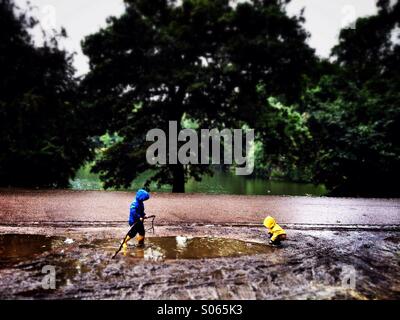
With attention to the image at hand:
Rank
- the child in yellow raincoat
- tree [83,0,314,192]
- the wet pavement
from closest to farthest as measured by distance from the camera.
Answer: the wet pavement → the child in yellow raincoat → tree [83,0,314,192]

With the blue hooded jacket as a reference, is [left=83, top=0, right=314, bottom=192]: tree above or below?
above

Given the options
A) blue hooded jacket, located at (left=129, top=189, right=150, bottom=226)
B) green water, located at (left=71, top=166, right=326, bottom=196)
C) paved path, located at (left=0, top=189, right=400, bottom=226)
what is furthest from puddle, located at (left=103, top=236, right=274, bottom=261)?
green water, located at (left=71, top=166, right=326, bottom=196)

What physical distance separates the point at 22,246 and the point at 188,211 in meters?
4.70

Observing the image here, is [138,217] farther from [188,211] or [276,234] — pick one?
[188,211]

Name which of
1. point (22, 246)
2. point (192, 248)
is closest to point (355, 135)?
point (192, 248)

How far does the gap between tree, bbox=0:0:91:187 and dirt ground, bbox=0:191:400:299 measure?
505cm

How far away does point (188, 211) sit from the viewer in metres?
8.95

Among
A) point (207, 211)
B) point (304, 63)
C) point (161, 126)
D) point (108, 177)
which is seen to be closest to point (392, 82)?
point (304, 63)

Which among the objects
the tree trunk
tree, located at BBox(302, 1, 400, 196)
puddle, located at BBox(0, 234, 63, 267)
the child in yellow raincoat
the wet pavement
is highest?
tree, located at BBox(302, 1, 400, 196)

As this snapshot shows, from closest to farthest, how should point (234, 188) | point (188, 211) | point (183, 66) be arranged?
point (188, 211)
point (183, 66)
point (234, 188)

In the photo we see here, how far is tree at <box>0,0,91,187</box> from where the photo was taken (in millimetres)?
12406

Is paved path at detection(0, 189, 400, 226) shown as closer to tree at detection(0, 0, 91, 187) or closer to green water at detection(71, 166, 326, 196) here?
tree at detection(0, 0, 91, 187)
